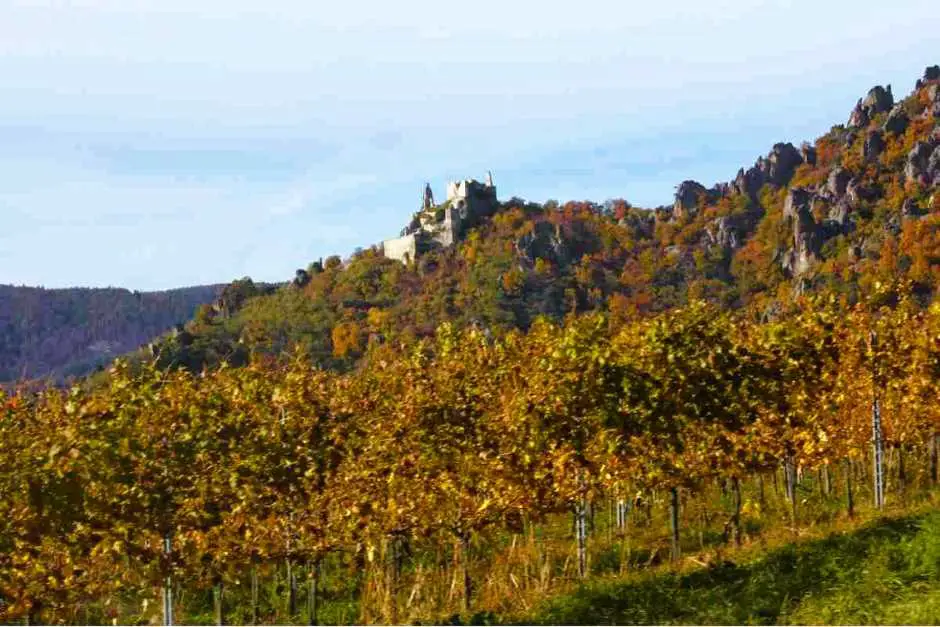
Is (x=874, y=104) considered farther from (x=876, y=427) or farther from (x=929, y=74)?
(x=876, y=427)

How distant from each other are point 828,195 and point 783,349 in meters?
110

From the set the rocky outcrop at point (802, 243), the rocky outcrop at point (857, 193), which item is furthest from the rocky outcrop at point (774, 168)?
the rocky outcrop at point (802, 243)

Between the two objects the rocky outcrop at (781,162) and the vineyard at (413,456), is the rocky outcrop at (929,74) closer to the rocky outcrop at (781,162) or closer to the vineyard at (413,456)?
the rocky outcrop at (781,162)

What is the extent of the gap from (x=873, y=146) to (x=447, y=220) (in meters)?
57.3

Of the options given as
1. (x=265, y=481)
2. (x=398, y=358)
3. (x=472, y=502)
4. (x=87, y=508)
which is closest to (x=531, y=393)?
(x=472, y=502)

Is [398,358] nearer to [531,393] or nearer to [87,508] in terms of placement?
[531,393]

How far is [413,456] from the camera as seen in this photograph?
11.0m

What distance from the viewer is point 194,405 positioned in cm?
988

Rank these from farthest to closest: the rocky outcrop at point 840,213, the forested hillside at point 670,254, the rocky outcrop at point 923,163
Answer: the rocky outcrop at point 923,163, the rocky outcrop at point 840,213, the forested hillside at point 670,254

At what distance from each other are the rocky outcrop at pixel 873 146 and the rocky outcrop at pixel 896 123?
4.66 feet

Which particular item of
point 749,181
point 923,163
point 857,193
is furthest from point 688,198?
point 923,163

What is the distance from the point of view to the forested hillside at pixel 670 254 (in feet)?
289

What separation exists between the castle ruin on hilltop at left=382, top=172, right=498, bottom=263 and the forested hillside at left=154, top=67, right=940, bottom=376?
209cm

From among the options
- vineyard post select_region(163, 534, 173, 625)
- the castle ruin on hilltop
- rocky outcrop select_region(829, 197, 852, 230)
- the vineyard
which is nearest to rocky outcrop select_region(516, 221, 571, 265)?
the castle ruin on hilltop
